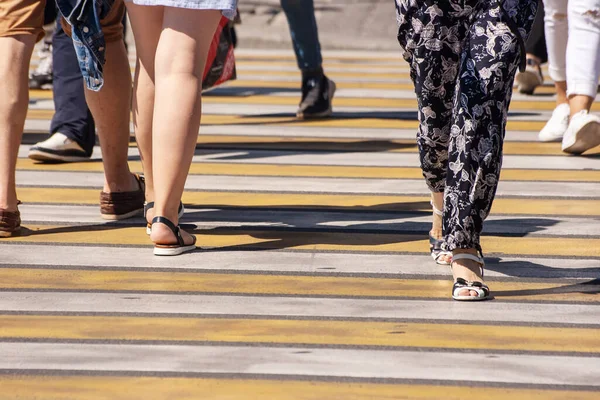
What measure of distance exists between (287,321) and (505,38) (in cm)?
99

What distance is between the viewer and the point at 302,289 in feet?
11.7

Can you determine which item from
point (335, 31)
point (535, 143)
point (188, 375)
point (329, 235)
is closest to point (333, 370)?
point (188, 375)

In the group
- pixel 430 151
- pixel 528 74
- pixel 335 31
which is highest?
pixel 430 151

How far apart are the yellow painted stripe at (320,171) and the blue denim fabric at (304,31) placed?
1.39 meters

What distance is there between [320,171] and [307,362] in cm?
254

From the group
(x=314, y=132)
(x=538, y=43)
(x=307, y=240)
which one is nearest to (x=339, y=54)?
(x=538, y=43)

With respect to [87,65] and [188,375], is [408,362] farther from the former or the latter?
[87,65]

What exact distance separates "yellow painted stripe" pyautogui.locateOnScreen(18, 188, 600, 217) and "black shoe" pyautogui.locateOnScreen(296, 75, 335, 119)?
6.10ft

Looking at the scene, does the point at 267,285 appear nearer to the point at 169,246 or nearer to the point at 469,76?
the point at 169,246

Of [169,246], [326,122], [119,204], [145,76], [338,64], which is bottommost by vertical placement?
[338,64]

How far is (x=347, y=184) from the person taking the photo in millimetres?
5113

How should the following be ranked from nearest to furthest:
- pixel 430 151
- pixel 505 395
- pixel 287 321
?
1. pixel 505 395
2. pixel 287 321
3. pixel 430 151

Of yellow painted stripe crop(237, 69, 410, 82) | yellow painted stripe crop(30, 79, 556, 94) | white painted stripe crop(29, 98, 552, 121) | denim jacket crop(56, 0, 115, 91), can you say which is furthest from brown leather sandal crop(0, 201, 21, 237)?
yellow painted stripe crop(237, 69, 410, 82)

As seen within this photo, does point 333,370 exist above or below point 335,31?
above
